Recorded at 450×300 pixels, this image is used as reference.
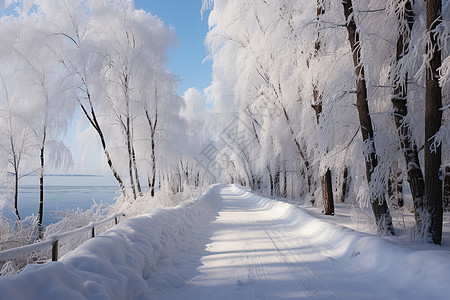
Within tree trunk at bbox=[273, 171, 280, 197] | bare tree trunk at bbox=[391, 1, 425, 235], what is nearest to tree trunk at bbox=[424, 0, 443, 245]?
bare tree trunk at bbox=[391, 1, 425, 235]

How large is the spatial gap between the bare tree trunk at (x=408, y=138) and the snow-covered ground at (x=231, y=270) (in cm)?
166

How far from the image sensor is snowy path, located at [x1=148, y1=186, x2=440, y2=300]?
10.7ft

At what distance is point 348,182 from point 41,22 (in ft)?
53.3

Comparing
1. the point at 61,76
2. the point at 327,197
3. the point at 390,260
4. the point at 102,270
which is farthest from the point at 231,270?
the point at 61,76

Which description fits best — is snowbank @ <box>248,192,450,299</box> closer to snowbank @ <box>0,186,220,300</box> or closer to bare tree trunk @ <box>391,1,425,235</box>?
bare tree trunk @ <box>391,1,425,235</box>

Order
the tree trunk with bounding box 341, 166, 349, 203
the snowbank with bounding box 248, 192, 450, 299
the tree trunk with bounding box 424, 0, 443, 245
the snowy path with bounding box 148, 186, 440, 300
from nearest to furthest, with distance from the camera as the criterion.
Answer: the snowbank with bounding box 248, 192, 450, 299, the snowy path with bounding box 148, 186, 440, 300, the tree trunk with bounding box 424, 0, 443, 245, the tree trunk with bounding box 341, 166, 349, 203

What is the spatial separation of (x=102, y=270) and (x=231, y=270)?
77.9 inches

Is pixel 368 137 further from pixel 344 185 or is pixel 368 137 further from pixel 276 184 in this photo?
pixel 276 184

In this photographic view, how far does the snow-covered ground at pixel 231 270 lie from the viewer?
101 inches

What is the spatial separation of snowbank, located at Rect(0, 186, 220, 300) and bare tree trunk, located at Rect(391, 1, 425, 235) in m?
5.25

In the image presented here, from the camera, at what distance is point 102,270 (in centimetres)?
297

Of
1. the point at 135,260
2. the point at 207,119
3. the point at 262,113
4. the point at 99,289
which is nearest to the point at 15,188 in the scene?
the point at 135,260

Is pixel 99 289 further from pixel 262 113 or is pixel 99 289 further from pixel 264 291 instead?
pixel 262 113

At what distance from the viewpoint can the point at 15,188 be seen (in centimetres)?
966
